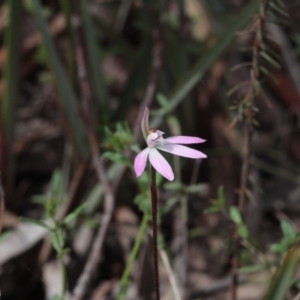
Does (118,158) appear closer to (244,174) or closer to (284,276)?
(244,174)

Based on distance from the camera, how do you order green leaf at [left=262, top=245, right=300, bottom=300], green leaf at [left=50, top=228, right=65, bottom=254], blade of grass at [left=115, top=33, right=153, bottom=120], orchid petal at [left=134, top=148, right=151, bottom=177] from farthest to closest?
blade of grass at [left=115, top=33, right=153, bottom=120], green leaf at [left=50, top=228, right=65, bottom=254], green leaf at [left=262, top=245, right=300, bottom=300], orchid petal at [left=134, top=148, right=151, bottom=177]

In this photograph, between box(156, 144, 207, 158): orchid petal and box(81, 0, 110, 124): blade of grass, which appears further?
box(81, 0, 110, 124): blade of grass

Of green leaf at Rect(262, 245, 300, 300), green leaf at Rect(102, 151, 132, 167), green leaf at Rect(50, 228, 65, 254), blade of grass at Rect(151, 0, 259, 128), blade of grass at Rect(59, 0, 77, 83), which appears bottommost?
green leaf at Rect(262, 245, 300, 300)

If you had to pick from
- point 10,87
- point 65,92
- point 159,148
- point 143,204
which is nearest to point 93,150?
point 65,92

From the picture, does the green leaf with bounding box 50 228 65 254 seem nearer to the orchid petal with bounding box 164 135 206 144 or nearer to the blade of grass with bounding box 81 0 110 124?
the orchid petal with bounding box 164 135 206 144

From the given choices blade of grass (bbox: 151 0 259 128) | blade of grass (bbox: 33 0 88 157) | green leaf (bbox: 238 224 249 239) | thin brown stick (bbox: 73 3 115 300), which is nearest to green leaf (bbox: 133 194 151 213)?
green leaf (bbox: 238 224 249 239)

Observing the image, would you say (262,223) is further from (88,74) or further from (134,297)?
(88,74)

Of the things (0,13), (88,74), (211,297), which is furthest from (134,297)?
(0,13)
